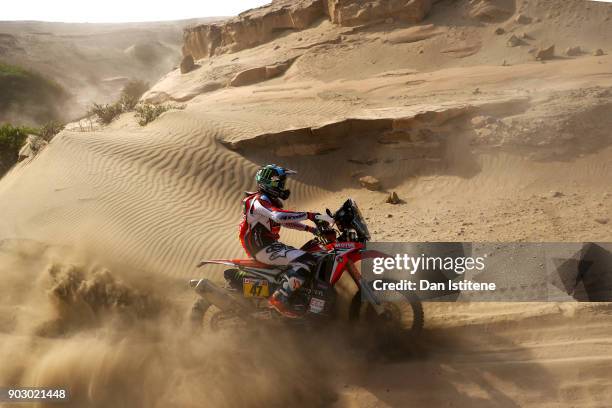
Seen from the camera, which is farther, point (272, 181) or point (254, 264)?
point (254, 264)

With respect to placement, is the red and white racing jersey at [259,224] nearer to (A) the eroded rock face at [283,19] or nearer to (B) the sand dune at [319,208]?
(B) the sand dune at [319,208]

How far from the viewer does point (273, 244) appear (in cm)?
496

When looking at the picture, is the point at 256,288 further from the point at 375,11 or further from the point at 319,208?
the point at 375,11

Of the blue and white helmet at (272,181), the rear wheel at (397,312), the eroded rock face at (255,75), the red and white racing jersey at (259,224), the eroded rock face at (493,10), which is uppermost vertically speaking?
the eroded rock face at (493,10)

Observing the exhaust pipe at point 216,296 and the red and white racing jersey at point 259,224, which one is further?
the exhaust pipe at point 216,296

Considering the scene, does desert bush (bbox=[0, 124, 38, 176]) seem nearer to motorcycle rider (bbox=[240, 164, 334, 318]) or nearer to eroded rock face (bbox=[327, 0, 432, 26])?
motorcycle rider (bbox=[240, 164, 334, 318])

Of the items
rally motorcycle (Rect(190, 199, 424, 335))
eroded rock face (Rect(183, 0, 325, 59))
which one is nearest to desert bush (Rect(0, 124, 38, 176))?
rally motorcycle (Rect(190, 199, 424, 335))

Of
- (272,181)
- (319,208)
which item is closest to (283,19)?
(319,208)

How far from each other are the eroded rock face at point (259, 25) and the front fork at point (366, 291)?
2203 centimetres

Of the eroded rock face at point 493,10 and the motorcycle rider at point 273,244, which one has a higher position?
the eroded rock face at point 493,10

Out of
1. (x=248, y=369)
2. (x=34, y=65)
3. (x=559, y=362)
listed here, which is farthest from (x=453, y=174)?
(x=34, y=65)

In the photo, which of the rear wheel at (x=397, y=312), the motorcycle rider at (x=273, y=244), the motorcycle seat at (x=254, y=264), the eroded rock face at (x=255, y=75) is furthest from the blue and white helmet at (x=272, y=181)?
the eroded rock face at (x=255, y=75)

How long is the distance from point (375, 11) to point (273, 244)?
62.7 ft

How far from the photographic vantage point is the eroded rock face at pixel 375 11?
20375 mm
